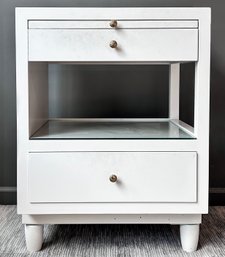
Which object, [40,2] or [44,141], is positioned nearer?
[44,141]

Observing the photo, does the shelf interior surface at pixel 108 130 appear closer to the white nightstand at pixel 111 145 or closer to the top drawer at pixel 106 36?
the white nightstand at pixel 111 145

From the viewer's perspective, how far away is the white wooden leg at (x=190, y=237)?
1083 millimetres

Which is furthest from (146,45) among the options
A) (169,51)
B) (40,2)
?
(40,2)

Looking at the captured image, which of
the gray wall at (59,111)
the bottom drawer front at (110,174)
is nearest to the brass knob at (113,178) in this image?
the bottom drawer front at (110,174)

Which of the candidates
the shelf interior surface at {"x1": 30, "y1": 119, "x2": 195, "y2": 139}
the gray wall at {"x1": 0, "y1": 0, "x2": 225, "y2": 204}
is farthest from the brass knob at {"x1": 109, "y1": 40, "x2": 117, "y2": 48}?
the gray wall at {"x1": 0, "y1": 0, "x2": 225, "y2": 204}

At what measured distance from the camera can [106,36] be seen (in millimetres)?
1005

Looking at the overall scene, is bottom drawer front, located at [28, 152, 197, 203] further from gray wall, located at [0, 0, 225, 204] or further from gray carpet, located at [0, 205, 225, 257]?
gray wall, located at [0, 0, 225, 204]

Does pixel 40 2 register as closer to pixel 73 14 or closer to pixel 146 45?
pixel 73 14

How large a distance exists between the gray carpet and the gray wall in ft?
0.66

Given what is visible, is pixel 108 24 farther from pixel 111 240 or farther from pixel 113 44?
pixel 111 240

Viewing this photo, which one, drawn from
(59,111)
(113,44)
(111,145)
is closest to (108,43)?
(113,44)

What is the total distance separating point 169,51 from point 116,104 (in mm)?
509

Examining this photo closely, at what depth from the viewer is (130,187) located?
104cm

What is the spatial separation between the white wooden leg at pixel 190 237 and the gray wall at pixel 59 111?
45 centimetres
